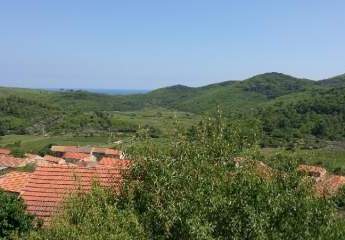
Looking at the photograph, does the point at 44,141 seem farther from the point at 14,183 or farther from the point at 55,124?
the point at 14,183

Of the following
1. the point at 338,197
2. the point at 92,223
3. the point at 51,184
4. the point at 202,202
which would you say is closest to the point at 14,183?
the point at 51,184

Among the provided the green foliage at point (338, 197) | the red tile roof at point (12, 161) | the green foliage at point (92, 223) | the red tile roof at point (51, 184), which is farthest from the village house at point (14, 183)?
the red tile roof at point (12, 161)

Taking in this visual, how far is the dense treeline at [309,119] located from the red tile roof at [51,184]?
10967 centimetres

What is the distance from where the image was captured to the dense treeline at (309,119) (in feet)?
475

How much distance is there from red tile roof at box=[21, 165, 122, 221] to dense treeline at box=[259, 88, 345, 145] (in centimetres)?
10967

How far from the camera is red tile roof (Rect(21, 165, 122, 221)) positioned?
2559 centimetres

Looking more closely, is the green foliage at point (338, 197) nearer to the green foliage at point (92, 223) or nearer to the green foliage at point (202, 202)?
the green foliage at point (202, 202)

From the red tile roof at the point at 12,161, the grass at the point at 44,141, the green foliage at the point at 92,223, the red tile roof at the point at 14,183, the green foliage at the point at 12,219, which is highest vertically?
the green foliage at the point at 92,223

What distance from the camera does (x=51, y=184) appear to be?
2736cm

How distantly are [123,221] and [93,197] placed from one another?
6.89 ft

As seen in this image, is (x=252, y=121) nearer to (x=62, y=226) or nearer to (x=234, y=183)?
(x=234, y=183)

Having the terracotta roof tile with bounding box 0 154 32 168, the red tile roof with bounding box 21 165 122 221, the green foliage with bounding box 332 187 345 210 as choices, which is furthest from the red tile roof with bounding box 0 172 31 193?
the terracotta roof tile with bounding box 0 154 32 168

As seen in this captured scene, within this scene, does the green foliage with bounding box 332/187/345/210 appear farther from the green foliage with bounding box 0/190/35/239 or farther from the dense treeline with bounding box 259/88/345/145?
the dense treeline with bounding box 259/88/345/145

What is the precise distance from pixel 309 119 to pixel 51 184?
13957cm
